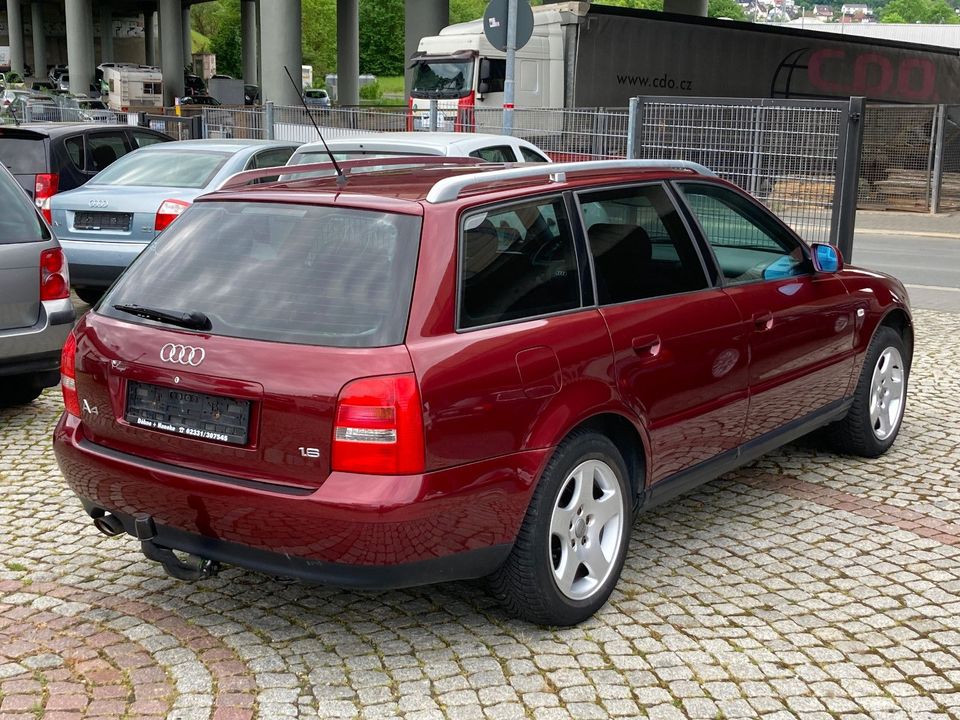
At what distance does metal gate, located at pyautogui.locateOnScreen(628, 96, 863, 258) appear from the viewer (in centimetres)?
1081

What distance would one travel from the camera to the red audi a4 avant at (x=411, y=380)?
365cm

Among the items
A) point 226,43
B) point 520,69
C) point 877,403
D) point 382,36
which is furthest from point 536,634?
point 226,43

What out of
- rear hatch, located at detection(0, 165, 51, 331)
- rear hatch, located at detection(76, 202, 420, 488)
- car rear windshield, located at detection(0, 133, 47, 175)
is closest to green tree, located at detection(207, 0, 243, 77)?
car rear windshield, located at detection(0, 133, 47, 175)

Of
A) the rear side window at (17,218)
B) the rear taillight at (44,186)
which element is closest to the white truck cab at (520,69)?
the rear taillight at (44,186)

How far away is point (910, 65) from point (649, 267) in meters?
29.8

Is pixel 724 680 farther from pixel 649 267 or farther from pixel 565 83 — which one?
pixel 565 83

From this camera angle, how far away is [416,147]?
378 inches

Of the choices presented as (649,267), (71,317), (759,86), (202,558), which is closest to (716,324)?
(649,267)

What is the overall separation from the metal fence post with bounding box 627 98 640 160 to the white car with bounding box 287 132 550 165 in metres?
2.60

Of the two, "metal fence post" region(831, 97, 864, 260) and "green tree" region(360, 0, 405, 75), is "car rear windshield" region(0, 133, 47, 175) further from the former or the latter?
"green tree" region(360, 0, 405, 75)

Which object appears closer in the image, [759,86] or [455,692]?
[455,692]

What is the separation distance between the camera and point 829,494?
587 cm

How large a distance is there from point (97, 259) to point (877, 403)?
21.2ft

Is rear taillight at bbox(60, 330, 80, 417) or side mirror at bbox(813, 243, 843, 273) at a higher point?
side mirror at bbox(813, 243, 843, 273)
